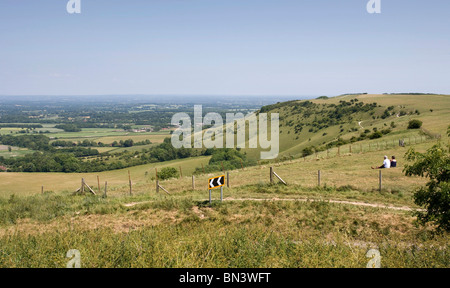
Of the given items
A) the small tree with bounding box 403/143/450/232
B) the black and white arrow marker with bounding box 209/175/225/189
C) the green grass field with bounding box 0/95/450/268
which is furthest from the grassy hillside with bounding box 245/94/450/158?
the small tree with bounding box 403/143/450/232

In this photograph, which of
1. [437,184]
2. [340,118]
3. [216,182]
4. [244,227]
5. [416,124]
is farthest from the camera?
[340,118]

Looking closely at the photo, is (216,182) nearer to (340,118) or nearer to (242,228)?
(242,228)

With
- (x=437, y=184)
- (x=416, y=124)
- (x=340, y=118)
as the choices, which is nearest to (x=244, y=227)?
(x=437, y=184)

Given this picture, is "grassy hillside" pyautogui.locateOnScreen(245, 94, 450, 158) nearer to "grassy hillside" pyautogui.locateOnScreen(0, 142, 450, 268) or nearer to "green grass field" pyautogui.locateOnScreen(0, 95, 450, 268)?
"green grass field" pyautogui.locateOnScreen(0, 95, 450, 268)

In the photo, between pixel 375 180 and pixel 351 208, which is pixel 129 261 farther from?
pixel 375 180

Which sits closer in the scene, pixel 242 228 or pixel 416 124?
pixel 242 228

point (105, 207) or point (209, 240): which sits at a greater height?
point (209, 240)

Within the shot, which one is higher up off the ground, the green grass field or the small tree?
the small tree

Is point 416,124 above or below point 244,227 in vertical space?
above

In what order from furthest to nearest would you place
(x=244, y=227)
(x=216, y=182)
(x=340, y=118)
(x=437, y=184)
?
(x=340, y=118) < (x=216, y=182) < (x=244, y=227) < (x=437, y=184)

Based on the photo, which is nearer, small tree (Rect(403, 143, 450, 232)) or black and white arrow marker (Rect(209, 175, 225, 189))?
small tree (Rect(403, 143, 450, 232))
